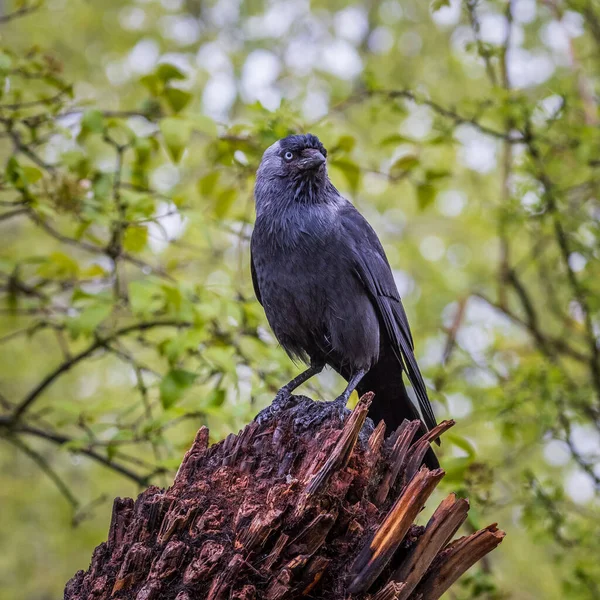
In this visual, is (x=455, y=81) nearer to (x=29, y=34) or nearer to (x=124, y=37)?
(x=124, y=37)

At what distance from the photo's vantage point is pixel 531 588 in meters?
9.14

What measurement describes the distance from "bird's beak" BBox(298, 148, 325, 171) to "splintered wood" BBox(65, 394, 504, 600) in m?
2.09

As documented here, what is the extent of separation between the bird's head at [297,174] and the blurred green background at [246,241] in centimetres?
15

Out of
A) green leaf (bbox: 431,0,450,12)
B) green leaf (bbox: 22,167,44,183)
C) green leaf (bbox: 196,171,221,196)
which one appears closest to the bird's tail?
green leaf (bbox: 196,171,221,196)

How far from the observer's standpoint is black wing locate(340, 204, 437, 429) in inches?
183

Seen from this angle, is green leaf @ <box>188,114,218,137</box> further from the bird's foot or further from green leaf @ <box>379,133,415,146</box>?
the bird's foot

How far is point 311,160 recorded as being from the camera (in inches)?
194

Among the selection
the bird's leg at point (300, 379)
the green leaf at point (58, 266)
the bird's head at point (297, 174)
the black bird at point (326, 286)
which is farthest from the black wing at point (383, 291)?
the green leaf at point (58, 266)

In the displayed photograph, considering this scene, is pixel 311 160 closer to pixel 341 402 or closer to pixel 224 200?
pixel 224 200

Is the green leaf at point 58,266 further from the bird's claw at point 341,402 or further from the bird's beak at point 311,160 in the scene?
the bird's claw at point 341,402

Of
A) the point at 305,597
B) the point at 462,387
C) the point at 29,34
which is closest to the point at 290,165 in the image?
the point at 462,387

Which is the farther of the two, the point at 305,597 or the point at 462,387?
the point at 462,387

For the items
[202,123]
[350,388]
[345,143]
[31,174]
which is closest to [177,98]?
[202,123]

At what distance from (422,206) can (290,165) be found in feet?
3.96
